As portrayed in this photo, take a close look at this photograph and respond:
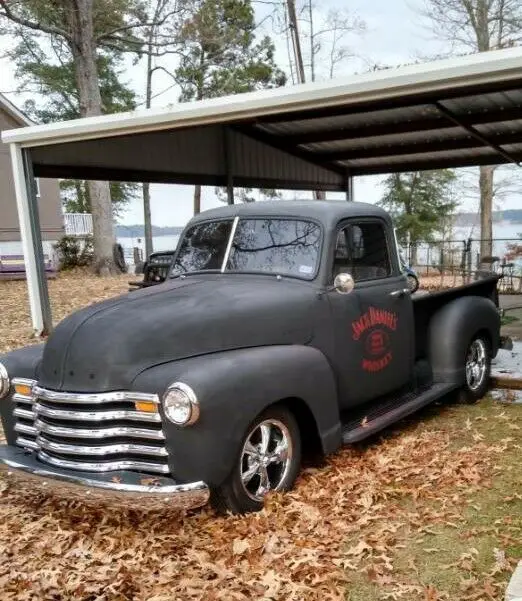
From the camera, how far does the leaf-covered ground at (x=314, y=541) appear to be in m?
2.91

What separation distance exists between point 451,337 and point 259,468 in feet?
8.53

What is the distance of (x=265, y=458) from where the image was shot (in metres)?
3.64

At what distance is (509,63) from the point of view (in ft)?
15.5

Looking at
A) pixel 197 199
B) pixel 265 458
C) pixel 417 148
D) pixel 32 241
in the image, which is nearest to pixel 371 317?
pixel 265 458

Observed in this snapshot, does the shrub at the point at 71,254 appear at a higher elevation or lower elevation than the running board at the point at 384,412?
higher

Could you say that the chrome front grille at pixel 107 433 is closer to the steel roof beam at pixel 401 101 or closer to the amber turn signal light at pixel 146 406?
the amber turn signal light at pixel 146 406

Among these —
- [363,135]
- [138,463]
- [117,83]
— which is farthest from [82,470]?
[117,83]

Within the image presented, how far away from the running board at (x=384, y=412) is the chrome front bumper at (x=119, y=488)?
1.40 metres

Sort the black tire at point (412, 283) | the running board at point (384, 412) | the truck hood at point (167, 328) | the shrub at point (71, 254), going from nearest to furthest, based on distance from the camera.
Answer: the truck hood at point (167, 328)
the running board at point (384, 412)
the black tire at point (412, 283)
the shrub at point (71, 254)

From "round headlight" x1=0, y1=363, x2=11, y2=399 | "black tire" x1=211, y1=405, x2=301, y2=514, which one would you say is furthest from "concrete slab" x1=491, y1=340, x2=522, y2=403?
"round headlight" x1=0, y1=363, x2=11, y2=399

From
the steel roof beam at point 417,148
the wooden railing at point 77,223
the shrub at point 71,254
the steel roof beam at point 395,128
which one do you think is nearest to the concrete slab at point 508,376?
the steel roof beam at point 395,128

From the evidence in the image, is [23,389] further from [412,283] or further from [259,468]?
[412,283]

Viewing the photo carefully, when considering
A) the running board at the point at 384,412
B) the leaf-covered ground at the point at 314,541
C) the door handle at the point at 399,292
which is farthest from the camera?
the door handle at the point at 399,292

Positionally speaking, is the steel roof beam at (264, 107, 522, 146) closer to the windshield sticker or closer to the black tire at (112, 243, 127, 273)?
the windshield sticker
